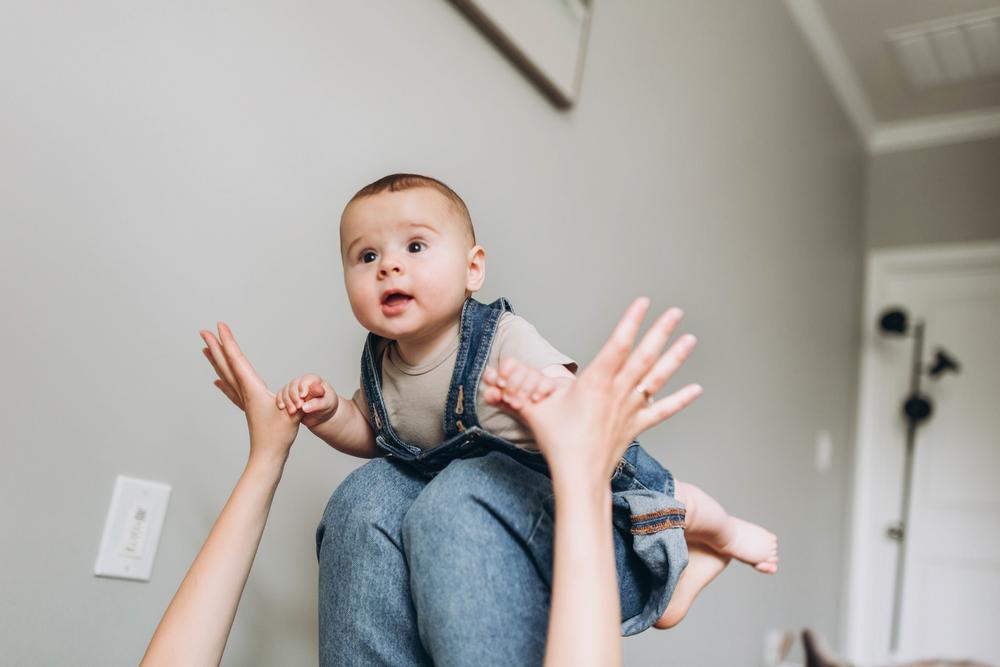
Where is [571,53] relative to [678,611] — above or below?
above

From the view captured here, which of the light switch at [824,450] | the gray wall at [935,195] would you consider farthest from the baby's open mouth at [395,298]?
the gray wall at [935,195]

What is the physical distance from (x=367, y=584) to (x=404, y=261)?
1.01 feet

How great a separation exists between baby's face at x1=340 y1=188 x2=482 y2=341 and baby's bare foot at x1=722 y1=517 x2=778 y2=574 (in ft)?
1.51

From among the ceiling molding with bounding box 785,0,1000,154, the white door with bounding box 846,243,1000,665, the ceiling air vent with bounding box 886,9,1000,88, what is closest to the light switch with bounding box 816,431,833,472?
the white door with bounding box 846,243,1000,665

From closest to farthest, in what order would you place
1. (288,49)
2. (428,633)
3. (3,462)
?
(428,633), (3,462), (288,49)

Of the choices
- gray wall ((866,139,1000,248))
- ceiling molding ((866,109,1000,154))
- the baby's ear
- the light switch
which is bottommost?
the baby's ear

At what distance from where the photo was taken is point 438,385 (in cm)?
89

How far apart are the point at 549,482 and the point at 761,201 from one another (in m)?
2.29

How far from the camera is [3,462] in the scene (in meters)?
0.92

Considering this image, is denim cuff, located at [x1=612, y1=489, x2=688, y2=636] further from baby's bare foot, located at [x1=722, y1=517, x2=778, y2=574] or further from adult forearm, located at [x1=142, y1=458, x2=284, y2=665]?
adult forearm, located at [x1=142, y1=458, x2=284, y2=665]

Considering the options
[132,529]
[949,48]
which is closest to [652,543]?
[132,529]

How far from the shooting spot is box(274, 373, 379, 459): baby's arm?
2.79ft

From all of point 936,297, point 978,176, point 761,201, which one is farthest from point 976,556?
point 761,201

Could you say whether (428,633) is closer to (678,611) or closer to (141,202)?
(678,611)
